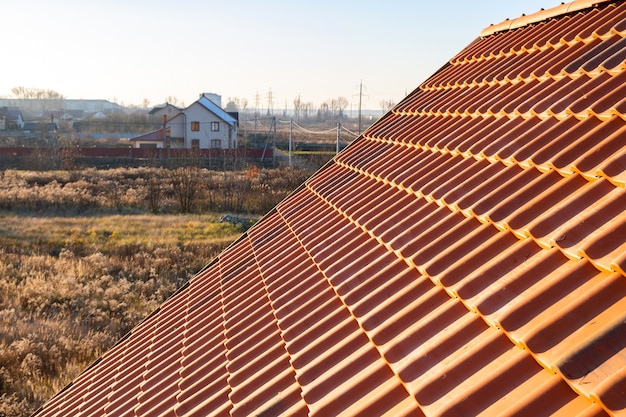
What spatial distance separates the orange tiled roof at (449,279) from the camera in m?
1.81

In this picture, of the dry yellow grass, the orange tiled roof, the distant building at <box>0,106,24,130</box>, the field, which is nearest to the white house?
the field

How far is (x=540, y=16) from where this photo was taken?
4719 millimetres

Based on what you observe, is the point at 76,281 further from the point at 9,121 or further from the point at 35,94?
the point at 35,94

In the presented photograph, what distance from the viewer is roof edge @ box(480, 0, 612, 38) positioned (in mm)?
4172

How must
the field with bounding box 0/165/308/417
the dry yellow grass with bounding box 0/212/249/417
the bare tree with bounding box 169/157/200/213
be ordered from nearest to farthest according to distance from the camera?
the dry yellow grass with bounding box 0/212/249/417, the field with bounding box 0/165/308/417, the bare tree with bounding box 169/157/200/213

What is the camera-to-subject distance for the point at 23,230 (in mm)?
21703

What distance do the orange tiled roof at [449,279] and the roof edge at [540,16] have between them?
0.04 metres

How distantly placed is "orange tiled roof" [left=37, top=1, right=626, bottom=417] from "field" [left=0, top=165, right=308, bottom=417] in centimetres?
615

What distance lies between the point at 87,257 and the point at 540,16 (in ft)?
51.4

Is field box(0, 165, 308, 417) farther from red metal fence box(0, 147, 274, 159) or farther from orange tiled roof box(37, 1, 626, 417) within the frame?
red metal fence box(0, 147, 274, 159)

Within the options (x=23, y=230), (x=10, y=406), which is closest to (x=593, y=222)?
(x=10, y=406)

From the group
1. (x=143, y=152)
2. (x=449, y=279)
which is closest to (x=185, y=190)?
(x=143, y=152)

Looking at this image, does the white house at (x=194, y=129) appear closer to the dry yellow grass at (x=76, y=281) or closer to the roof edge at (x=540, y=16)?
the dry yellow grass at (x=76, y=281)

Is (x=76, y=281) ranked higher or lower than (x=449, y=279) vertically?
lower
